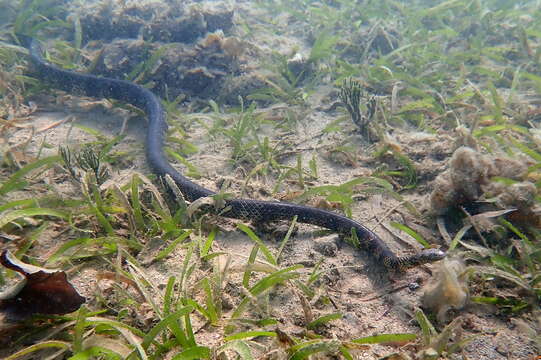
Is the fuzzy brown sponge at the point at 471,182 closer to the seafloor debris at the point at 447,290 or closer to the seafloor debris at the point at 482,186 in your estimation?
the seafloor debris at the point at 482,186

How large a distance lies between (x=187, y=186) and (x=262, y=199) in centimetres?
84

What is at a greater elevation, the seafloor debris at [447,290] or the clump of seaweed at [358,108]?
the clump of seaweed at [358,108]

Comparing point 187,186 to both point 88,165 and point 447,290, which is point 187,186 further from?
point 447,290

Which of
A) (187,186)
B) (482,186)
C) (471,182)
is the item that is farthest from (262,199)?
(482,186)

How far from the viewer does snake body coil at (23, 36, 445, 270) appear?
268 centimetres

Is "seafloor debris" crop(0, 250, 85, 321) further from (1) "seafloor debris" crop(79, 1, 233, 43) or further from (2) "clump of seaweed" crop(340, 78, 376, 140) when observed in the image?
(1) "seafloor debris" crop(79, 1, 233, 43)

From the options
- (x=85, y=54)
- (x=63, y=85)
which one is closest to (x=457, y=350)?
(x=63, y=85)

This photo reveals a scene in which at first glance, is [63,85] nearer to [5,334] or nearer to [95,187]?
[95,187]

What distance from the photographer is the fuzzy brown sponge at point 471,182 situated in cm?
281

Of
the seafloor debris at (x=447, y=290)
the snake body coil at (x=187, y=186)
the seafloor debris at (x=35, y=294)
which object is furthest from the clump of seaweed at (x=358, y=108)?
the seafloor debris at (x=35, y=294)

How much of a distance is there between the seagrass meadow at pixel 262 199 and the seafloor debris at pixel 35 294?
1cm

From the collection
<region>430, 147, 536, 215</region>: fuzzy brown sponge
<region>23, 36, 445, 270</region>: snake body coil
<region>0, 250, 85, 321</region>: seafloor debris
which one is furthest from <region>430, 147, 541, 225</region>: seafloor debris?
<region>0, 250, 85, 321</region>: seafloor debris

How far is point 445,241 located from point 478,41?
5.78 metres

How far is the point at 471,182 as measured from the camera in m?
2.85
